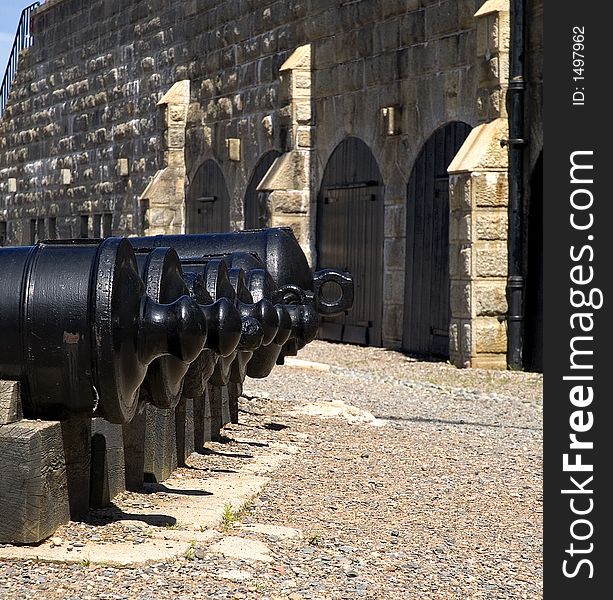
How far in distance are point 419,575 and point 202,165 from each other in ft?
56.4

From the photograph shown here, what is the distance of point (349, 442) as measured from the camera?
29.2 ft

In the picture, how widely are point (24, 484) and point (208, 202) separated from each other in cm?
1651

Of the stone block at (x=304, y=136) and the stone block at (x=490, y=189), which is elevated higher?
the stone block at (x=304, y=136)

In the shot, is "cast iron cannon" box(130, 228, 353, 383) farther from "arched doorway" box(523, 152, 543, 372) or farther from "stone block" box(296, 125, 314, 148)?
"stone block" box(296, 125, 314, 148)

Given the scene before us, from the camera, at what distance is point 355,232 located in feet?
56.7

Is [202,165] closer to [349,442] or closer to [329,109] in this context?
[329,109]

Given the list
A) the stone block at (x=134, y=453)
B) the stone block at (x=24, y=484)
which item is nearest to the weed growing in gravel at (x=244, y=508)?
the stone block at (x=134, y=453)

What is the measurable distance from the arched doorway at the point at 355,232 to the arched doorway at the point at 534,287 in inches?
118

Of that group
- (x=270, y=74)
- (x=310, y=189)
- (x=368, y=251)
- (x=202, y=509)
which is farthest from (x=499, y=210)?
(x=202, y=509)

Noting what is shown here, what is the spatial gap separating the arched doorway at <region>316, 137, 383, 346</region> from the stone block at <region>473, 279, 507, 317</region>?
9.28 ft

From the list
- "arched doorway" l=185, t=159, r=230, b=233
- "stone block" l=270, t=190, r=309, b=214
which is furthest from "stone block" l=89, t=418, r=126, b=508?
"arched doorway" l=185, t=159, r=230, b=233

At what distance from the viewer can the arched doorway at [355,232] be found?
54.9 feet

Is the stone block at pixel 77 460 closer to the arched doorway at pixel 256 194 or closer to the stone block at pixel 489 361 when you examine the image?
the stone block at pixel 489 361

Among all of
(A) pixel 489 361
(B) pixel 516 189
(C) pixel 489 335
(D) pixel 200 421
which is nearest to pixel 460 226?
(B) pixel 516 189
